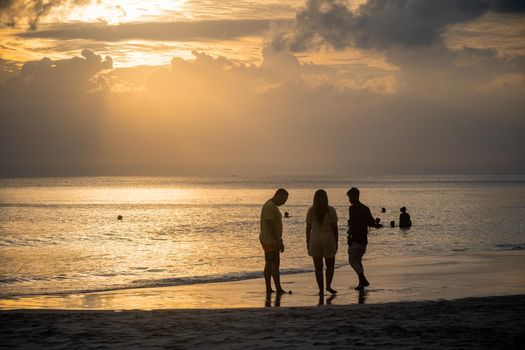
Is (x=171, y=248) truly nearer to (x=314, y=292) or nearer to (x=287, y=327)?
(x=314, y=292)

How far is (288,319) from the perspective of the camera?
1083 cm

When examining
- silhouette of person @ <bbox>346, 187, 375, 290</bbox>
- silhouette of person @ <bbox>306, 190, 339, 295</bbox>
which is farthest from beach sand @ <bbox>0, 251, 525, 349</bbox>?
silhouette of person @ <bbox>306, 190, 339, 295</bbox>

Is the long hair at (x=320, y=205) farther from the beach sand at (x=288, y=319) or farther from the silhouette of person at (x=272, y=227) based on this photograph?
the beach sand at (x=288, y=319)

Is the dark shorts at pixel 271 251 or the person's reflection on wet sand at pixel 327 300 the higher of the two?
the dark shorts at pixel 271 251

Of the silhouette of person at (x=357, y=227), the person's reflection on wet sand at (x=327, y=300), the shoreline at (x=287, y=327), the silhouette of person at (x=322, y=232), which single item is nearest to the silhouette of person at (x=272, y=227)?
the silhouette of person at (x=322, y=232)

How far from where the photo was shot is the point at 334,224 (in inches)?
560

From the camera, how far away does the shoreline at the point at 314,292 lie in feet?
46.6

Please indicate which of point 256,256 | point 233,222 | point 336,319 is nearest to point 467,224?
point 233,222

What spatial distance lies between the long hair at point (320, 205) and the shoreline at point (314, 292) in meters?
1.70

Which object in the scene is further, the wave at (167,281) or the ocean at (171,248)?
the ocean at (171,248)

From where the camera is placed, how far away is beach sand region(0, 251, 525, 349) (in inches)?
359

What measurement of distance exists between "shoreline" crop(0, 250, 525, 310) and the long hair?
170 centimetres

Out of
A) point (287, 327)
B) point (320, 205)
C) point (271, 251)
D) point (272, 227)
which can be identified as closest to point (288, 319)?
point (287, 327)

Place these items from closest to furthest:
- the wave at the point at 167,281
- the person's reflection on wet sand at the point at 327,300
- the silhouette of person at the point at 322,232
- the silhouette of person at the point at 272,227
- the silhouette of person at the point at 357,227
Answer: the person's reflection on wet sand at the point at 327,300 < the silhouette of person at the point at 322,232 < the silhouette of person at the point at 272,227 < the silhouette of person at the point at 357,227 < the wave at the point at 167,281
